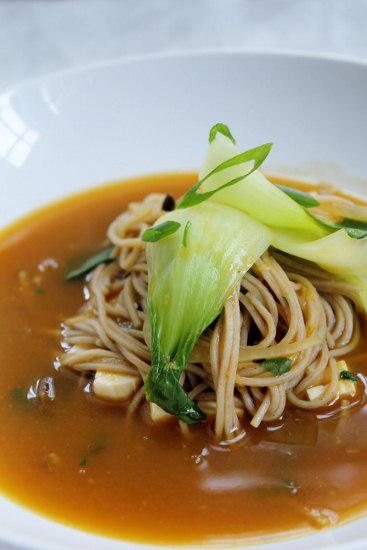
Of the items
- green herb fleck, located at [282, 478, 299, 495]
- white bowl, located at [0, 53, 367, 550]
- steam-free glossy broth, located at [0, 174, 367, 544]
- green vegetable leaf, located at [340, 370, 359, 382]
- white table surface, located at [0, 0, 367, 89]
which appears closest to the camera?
steam-free glossy broth, located at [0, 174, 367, 544]

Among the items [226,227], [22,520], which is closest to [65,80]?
[226,227]

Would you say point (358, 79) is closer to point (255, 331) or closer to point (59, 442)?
point (255, 331)

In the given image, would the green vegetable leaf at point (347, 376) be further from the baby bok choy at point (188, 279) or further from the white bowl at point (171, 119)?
the white bowl at point (171, 119)

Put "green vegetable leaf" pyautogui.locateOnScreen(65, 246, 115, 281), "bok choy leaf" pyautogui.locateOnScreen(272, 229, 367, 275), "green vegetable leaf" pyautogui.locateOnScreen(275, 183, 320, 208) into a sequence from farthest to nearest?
"green vegetable leaf" pyautogui.locateOnScreen(65, 246, 115, 281), "green vegetable leaf" pyautogui.locateOnScreen(275, 183, 320, 208), "bok choy leaf" pyautogui.locateOnScreen(272, 229, 367, 275)

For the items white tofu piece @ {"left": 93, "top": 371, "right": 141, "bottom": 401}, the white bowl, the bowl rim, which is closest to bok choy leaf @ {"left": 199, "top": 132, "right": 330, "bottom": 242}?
white tofu piece @ {"left": 93, "top": 371, "right": 141, "bottom": 401}

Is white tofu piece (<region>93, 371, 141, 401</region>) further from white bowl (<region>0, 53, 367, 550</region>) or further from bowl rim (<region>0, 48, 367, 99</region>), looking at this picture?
bowl rim (<region>0, 48, 367, 99</region>)

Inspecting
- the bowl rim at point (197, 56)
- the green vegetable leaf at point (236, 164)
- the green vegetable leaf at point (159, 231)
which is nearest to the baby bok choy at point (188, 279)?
the green vegetable leaf at point (159, 231)
